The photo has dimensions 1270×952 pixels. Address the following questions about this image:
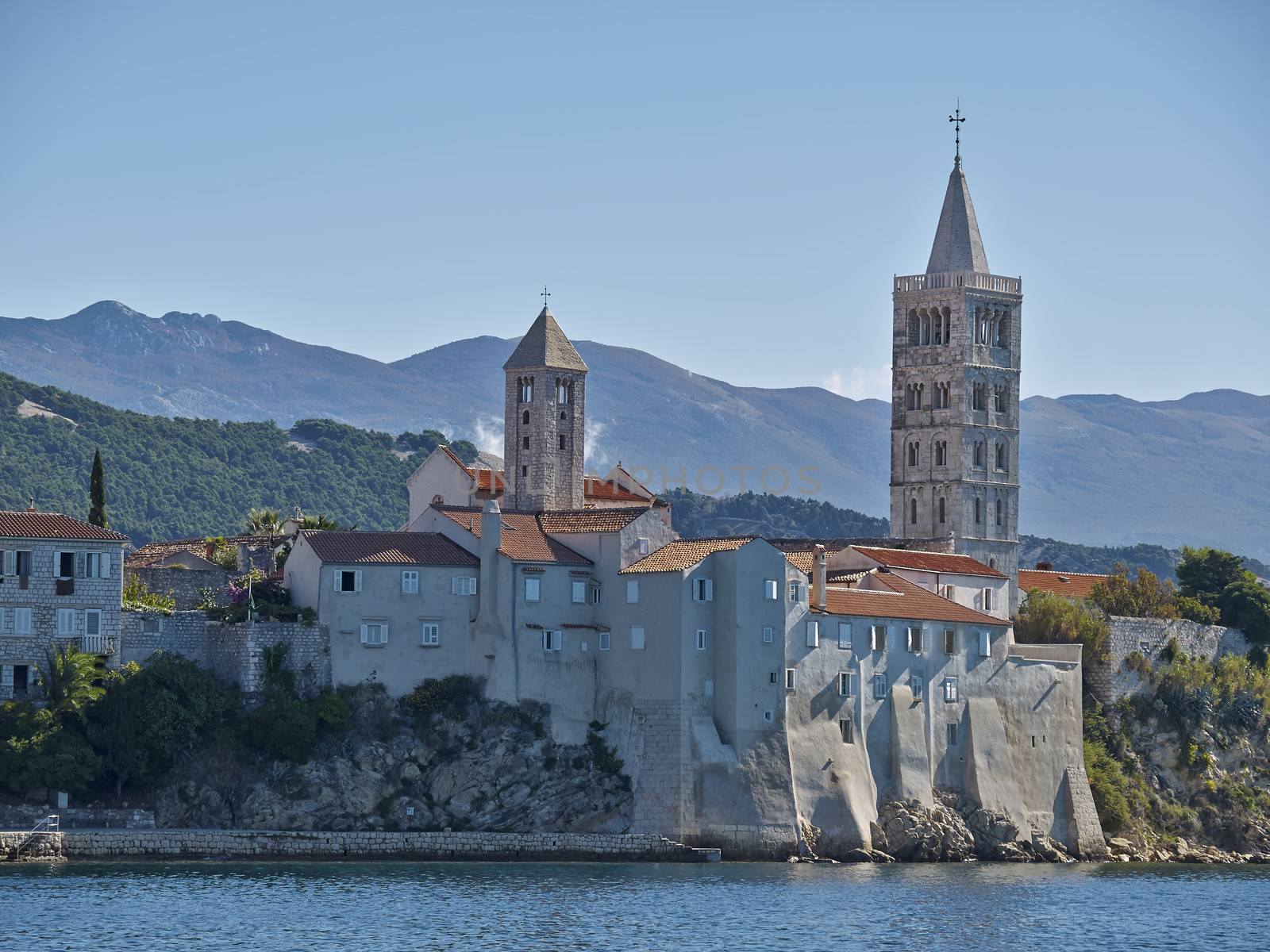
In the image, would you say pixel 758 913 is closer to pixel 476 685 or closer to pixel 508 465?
pixel 476 685

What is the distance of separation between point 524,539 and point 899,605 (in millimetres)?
13912

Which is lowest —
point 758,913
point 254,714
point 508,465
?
point 758,913

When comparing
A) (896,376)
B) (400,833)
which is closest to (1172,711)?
(896,376)

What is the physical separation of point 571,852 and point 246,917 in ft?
52.6

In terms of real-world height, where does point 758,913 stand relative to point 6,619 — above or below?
below

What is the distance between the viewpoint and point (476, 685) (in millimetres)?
81938

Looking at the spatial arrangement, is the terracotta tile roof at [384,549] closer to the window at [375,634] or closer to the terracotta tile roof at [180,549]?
the window at [375,634]

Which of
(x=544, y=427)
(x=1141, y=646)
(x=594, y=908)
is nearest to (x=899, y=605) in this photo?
(x=544, y=427)

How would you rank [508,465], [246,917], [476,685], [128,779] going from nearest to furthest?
[246,917] < [128,779] < [476,685] < [508,465]

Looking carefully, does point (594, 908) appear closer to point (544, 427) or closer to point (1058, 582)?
point (544, 427)

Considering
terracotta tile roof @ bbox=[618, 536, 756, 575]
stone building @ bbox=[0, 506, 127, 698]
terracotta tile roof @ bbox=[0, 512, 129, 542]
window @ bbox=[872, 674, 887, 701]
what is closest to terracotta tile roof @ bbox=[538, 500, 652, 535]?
terracotta tile roof @ bbox=[618, 536, 756, 575]

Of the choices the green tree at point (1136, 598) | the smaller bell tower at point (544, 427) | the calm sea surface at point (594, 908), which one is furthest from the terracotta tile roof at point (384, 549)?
the green tree at point (1136, 598)

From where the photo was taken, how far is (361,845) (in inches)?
3007

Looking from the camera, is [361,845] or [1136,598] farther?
[1136,598]
